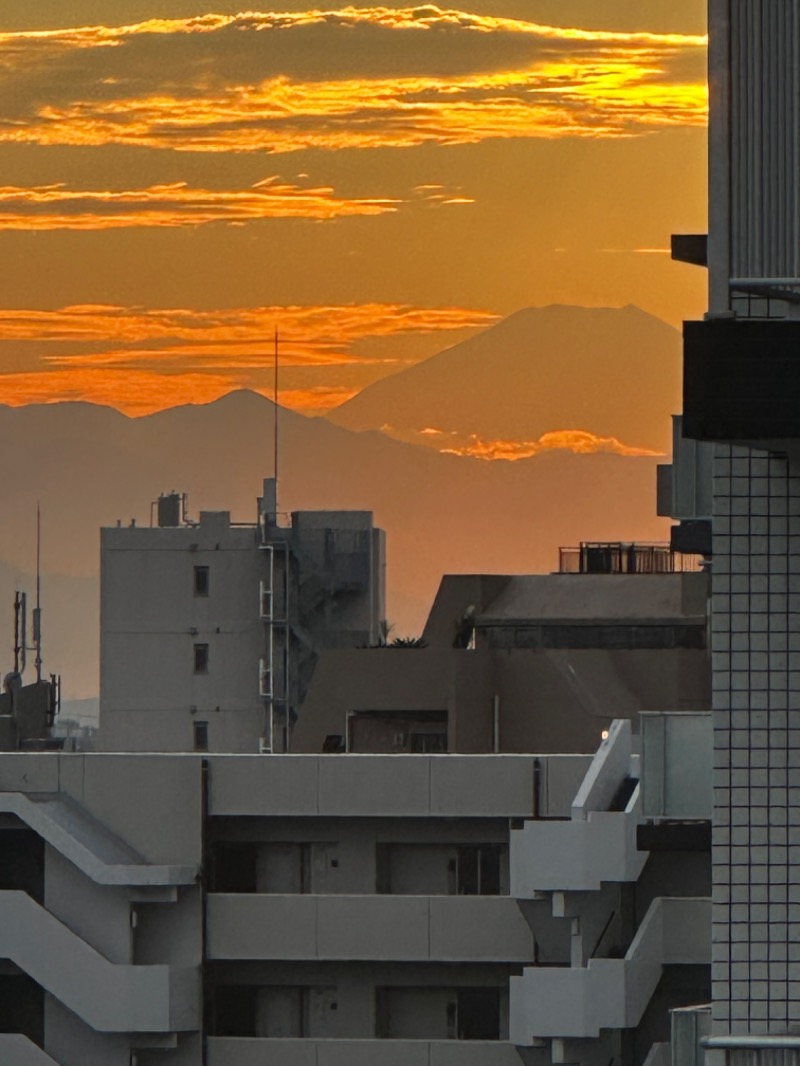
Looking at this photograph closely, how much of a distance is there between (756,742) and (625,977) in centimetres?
2912

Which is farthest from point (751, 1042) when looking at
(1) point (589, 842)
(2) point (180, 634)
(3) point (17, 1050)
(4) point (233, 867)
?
(2) point (180, 634)

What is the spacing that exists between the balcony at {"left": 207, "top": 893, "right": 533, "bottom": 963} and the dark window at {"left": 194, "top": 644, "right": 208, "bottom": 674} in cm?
6367

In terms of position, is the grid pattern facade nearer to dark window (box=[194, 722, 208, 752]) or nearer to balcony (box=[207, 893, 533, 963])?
balcony (box=[207, 893, 533, 963])

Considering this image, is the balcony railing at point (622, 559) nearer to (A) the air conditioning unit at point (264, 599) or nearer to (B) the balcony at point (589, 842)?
(A) the air conditioning unit at point (264, 599)

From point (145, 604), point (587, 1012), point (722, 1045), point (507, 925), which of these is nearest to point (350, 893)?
point (507, 925)

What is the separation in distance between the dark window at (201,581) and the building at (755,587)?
97024 mm

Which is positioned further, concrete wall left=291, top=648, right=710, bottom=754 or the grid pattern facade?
concrete wall left=291, top=648, right=710, bottom=754

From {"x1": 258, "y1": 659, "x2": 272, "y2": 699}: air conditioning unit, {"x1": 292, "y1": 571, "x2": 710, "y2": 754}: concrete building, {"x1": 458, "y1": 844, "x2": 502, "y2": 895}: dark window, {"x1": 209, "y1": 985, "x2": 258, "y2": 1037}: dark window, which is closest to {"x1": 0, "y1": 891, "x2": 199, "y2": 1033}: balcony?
{"x1": 209, "y1": 985, "x2": 258, "y2": 1037}: dark window

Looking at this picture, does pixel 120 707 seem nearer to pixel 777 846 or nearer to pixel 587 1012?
pixel 587 1012

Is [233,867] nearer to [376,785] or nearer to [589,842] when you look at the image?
[376,785]

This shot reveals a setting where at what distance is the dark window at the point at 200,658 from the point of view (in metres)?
114

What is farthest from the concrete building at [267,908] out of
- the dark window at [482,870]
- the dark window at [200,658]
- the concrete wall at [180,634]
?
the dark window at [200,658]

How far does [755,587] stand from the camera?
15.5m

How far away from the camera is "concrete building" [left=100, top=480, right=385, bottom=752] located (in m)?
109
